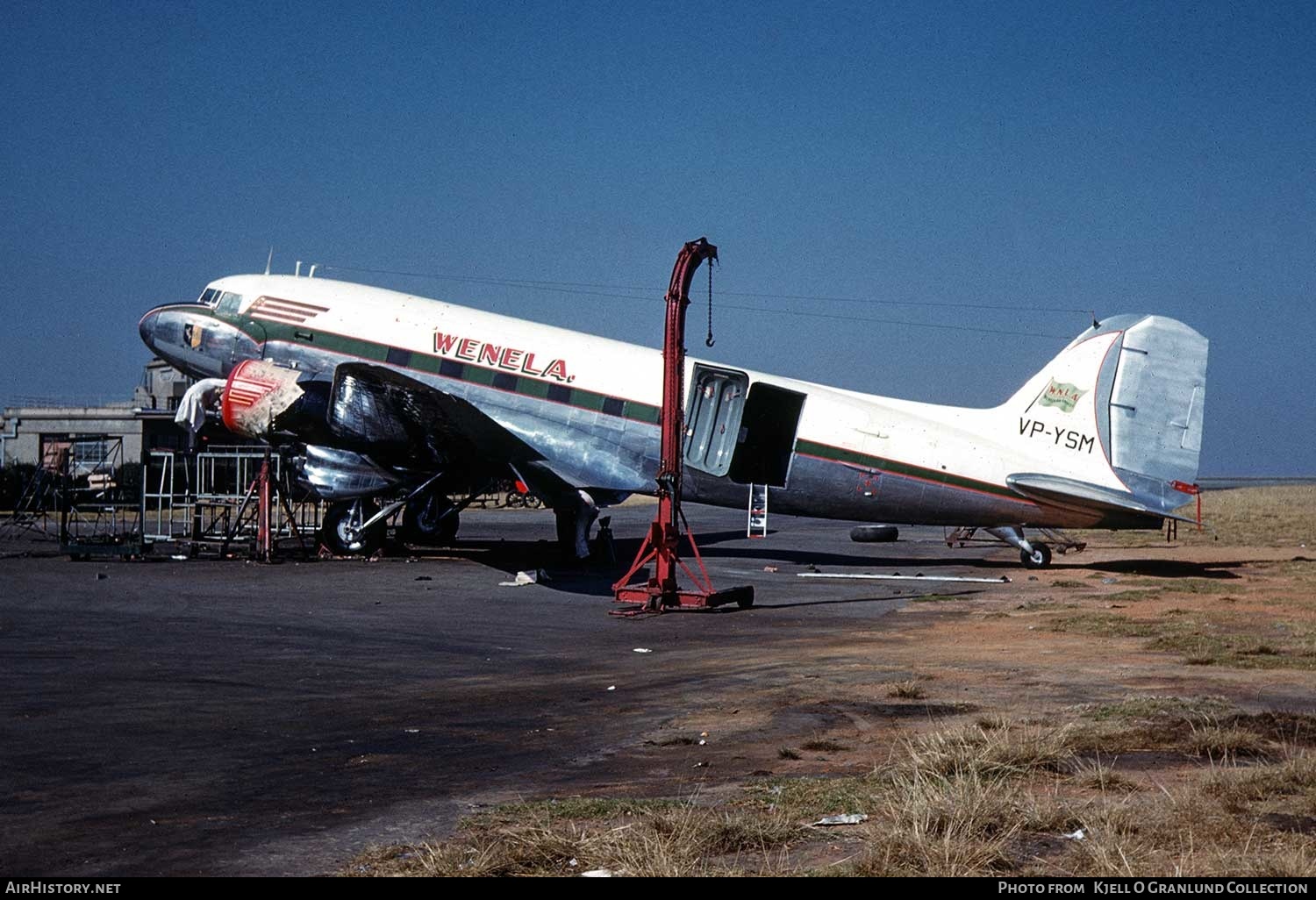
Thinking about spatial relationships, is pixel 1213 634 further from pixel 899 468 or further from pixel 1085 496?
pixel 899 468

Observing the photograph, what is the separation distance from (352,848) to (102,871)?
1.15 m

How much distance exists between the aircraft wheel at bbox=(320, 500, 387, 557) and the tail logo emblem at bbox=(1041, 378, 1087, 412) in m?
14.1

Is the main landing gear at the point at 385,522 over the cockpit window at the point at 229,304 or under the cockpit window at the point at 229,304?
under

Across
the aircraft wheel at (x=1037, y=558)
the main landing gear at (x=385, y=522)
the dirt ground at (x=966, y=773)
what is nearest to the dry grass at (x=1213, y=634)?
the dirt ground at (x=966, y=773)

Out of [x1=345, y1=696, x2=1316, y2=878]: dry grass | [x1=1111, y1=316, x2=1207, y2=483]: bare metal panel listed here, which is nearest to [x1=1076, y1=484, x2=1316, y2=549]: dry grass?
[x1=1111, y1=316, x2=1207, y2=483]: bare metal panel

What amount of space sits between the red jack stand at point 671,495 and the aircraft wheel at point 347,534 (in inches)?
343

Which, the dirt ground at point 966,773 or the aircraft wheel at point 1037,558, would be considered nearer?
the dirt ground at point 966,773

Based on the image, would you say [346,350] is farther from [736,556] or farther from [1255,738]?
[1255,738]

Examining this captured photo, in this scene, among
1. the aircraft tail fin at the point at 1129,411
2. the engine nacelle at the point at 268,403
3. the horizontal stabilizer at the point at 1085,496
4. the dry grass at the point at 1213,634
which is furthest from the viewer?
the engine nacelle at the point at 268,403

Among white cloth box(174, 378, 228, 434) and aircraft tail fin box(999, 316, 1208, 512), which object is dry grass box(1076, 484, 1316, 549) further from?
white cloth box(174, 378, 228, 434)

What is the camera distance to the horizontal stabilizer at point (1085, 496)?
72.9ft

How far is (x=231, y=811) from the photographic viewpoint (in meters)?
6.77

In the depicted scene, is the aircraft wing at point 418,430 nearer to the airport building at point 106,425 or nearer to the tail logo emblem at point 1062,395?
the tail logo emblem at point 1062,395

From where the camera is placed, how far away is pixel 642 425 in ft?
81.4
